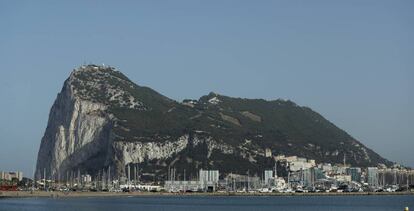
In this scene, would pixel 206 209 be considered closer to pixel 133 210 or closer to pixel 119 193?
pixel 133 210

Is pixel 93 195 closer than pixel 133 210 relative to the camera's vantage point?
No

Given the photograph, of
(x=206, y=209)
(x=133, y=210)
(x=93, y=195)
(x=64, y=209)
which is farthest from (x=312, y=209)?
(x=93, y=195)

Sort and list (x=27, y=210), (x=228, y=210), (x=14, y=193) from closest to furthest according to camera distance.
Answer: (x=27, y=210), (x=228, y=210), (x=14, y=193)

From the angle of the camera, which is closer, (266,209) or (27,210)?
(27,210)

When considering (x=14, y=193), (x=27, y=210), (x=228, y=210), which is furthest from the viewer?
(x=14, y=193)

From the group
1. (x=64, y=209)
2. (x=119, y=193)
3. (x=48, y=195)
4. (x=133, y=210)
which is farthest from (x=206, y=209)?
(x=119, y=193)

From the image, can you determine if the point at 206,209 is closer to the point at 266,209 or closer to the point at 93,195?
the point at 266,209

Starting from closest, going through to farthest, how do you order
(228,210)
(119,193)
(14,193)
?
→ (228,210) < (14,193) < (119,193)

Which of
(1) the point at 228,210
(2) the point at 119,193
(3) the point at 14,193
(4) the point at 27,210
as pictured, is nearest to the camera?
(4) the point at 27,210

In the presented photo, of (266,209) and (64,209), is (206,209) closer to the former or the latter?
(266,209)
